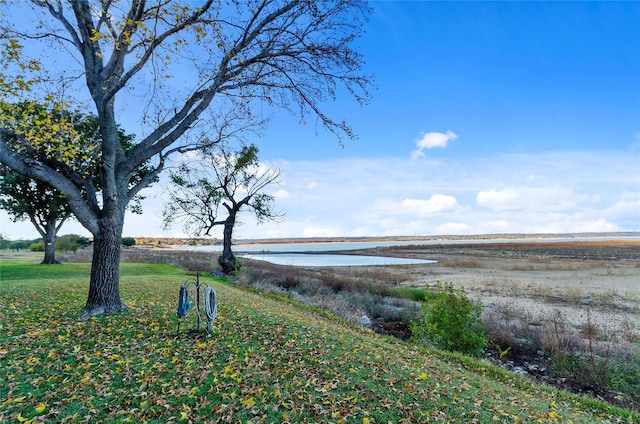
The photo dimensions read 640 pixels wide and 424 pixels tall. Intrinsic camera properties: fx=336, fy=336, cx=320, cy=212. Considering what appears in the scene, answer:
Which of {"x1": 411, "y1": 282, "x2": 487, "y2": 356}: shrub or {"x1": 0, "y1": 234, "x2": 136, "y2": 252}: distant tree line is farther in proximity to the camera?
{"x1": 0, "y1": 234, "x2": 136, "y2": 252}: distant tree line

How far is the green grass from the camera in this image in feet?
14.5

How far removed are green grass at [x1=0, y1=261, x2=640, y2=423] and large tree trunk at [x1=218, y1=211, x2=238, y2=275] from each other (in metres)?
17.8

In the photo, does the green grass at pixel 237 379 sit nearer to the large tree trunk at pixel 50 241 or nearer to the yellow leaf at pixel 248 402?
the yellow leaf at pixel 248 402

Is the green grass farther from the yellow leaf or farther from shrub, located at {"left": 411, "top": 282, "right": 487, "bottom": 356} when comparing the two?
shrub, located at {"left": 411, "top": 282, "right": 487, "bottom": 356}

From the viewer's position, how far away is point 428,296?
10555 millimetres

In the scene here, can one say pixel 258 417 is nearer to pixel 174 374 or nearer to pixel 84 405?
pixel 174 374

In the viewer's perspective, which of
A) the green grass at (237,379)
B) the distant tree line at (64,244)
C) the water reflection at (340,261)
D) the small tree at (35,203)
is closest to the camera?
the green grass at (237,379)

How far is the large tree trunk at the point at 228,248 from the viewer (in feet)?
86.7

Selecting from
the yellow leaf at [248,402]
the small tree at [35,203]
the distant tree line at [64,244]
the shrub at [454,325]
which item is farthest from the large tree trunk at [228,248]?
the distant tree line at [64,244]

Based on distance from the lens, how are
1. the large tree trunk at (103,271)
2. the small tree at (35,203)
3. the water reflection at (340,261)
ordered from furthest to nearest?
the water reflection at (340,261)
the small tree at (35,203)
the large tree trunk at (103,271)

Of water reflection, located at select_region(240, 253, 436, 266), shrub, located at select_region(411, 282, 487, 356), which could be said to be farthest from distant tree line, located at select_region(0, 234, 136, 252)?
shrub, located at select_region(411, 282, 487, 356)

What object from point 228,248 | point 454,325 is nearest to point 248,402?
point 454,325

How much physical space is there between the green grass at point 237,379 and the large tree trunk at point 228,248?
58.3 feet

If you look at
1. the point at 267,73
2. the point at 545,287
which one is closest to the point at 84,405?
the point at 267,73
